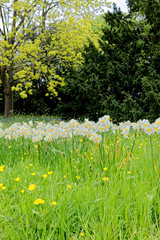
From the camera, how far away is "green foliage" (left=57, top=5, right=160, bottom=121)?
7.53 metres

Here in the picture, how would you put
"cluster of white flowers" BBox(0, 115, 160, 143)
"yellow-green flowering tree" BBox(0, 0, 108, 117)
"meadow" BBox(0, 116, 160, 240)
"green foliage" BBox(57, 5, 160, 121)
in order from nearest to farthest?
"meadow" BBox(0, 116, 160, 240) → "cluster of white flowers" BBox(0, 115, 160, 143) → "green foliage" BBox(57, 5, 160, 121) → "yellow-green flowering tree" BBox(0, 0, 108, 117)

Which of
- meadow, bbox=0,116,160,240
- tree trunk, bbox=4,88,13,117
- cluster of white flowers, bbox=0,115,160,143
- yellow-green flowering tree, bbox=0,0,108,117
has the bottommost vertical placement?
meadow, bbox=0,116,160,240

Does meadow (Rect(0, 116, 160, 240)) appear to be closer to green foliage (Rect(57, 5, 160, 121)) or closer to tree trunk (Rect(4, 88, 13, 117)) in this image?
green foliage (Rect(57, 5, 160, 121))

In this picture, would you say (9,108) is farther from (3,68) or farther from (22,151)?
(22,151)

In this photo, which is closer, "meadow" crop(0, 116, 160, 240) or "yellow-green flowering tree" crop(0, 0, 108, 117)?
"meadow" crop(0, 116, 160, 240)

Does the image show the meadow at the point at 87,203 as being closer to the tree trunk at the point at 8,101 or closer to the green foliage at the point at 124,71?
the green foliage at the point at 124,71

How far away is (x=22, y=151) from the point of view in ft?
13.5

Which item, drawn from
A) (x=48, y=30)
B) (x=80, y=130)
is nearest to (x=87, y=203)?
(x=80, y=130)

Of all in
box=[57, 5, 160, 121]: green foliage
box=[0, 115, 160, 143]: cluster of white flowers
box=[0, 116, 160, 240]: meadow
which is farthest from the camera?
box=[57, 5, 160, 121]: green foliage

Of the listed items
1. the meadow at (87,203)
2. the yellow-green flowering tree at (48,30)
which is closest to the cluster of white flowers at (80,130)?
the meadow at (87,203)

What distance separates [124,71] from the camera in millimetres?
8242

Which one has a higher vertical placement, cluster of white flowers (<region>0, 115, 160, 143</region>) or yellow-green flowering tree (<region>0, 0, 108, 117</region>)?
yellow-green flowering tree (<region>0, 0, 108, 117</region>)

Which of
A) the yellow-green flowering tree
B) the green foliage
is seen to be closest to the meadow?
the green foliage

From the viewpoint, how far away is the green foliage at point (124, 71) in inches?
297
